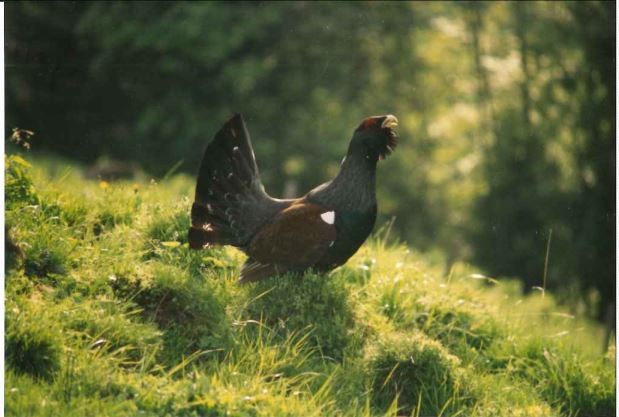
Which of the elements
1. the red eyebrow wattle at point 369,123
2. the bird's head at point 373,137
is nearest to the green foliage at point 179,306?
the bird's head at point 373,137

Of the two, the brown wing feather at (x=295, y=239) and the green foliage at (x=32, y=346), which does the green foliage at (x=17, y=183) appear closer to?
the green foliage at (x=32, y=346)

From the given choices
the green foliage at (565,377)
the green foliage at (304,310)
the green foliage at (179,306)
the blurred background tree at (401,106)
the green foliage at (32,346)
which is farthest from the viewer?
the blurred background tree at (401,106)

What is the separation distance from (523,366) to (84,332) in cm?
305

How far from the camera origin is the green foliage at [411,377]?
18.1 feet

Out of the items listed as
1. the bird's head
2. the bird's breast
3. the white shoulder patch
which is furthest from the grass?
the bird's head

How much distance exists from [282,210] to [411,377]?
4.30 ft

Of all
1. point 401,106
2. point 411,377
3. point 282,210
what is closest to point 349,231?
point 282,210

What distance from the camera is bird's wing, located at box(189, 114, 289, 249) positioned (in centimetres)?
577

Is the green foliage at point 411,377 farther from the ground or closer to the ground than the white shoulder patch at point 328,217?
closer to the ground

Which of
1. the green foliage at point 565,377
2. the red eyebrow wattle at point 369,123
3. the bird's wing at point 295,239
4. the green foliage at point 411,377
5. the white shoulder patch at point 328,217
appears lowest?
the green foliage at point 565,377

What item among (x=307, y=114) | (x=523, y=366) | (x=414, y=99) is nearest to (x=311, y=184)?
(x=307, y=114)

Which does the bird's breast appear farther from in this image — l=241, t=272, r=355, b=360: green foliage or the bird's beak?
the bird's beak

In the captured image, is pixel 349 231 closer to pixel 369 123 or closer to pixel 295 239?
Answer: pixel 295 239

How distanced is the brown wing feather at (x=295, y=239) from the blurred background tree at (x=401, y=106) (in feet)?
13.6
